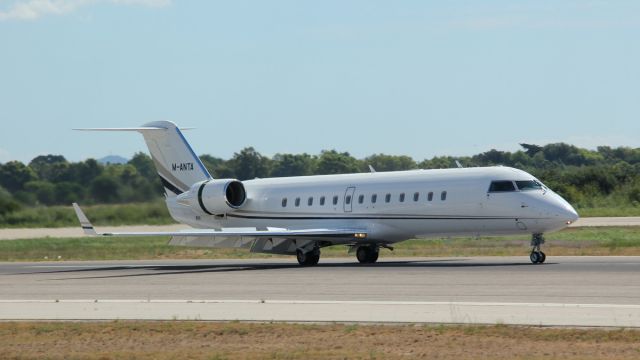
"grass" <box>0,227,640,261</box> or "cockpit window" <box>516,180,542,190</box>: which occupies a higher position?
"cockpit window" <box>516,180,542,190</box>

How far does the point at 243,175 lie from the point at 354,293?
141 feet

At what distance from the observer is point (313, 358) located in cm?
1517

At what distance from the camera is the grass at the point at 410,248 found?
138 ft

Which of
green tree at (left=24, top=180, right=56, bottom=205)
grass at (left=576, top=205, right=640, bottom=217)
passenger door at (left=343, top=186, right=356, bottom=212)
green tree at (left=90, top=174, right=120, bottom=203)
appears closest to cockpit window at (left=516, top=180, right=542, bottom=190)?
passenger door at (left=343, top=186, right=356, bottom=212)

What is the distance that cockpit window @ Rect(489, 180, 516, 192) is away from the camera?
3369 centimetres

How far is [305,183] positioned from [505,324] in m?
22.0

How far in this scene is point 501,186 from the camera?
33.8m

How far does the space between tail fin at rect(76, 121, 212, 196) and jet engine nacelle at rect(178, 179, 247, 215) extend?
1.23 meters

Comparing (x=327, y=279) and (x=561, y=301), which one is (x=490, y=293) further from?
(x=327, y=279)

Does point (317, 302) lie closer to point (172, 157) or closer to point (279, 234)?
point (279, 234)

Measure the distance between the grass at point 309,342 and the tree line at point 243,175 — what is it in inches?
1577

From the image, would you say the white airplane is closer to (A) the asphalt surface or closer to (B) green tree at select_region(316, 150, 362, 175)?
(A) the asphalt surface

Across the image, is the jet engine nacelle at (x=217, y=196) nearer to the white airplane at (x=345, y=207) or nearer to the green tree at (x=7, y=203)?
the white airplane at (x=345, y=207)

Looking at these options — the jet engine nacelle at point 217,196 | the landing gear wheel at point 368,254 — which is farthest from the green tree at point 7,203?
the landing gear wheel at point 368,254
